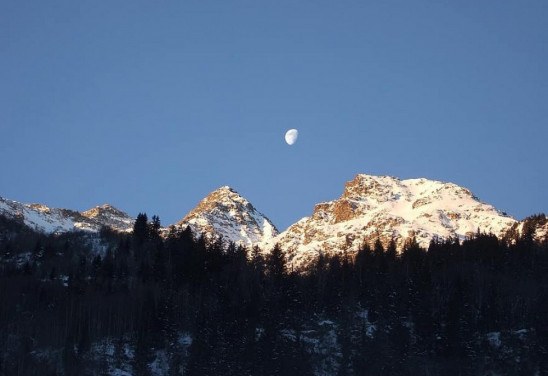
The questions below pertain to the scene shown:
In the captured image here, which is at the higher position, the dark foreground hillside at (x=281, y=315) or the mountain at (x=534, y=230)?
the mountain at (x=534, y=230)

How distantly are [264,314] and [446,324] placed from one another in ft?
86.3

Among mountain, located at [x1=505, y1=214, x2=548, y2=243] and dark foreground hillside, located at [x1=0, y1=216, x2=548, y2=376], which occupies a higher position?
mountain, located at [x1=505, y1=214, x2=548, y2=243]

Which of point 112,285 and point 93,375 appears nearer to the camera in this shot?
point 93,375

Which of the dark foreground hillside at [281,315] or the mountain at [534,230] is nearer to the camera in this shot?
the dark foreground hillside at [281,315]

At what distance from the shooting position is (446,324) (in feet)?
397

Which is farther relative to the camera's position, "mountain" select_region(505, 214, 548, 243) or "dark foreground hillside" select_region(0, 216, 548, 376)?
"mountain" select_region(505, 214, 548, 243)

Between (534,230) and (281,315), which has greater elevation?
(534,230)

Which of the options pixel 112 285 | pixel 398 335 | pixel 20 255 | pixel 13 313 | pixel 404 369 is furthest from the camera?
pixel 20 255

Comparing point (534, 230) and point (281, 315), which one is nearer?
point (281, 315)

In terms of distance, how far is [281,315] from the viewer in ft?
417

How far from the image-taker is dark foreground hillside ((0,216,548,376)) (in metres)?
115

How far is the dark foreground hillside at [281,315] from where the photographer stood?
378ft

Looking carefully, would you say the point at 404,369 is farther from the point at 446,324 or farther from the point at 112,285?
the point at 112,285

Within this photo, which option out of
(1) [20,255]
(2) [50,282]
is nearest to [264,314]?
(2) [50,282]
